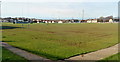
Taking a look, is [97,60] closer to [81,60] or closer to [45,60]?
[81,60]

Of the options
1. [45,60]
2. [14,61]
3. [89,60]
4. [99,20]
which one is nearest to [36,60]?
[45,60]

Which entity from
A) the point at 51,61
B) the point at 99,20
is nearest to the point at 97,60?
the point at 51,61

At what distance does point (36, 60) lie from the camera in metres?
5.77

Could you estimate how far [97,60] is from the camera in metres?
6.01

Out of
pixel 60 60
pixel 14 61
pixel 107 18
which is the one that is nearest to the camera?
pixel 14 61

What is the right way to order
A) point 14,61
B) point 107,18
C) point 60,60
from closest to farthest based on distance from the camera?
point 14,61 → point 60,60 → point 107,18

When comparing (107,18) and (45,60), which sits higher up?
(107,18)

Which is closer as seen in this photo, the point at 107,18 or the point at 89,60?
the point at 89,60

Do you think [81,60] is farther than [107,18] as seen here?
No

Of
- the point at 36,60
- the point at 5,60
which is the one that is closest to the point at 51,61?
the point at 36,60

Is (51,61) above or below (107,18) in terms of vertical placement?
below

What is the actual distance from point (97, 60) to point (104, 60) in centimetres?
32

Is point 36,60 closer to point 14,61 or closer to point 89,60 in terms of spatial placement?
point 14,61

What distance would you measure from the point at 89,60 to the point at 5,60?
3765 millimetres
